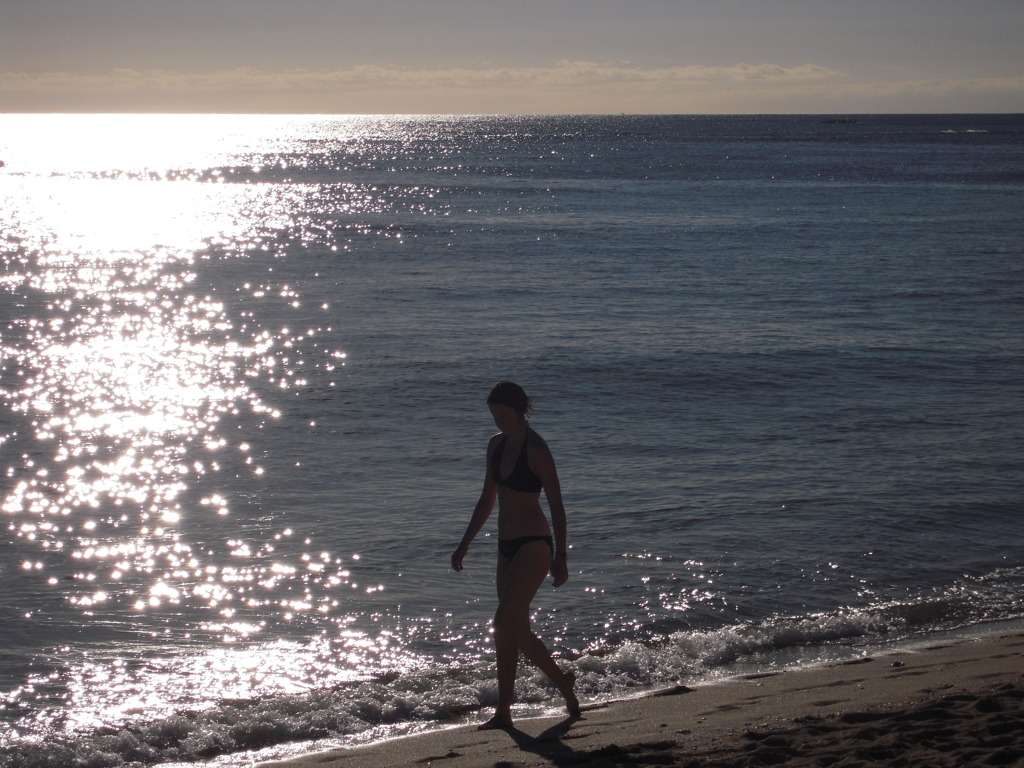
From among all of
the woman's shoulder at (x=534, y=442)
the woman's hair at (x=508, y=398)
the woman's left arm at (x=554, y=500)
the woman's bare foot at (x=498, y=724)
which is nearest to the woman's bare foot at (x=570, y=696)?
the woman's bare foot at (x=498, y=724)

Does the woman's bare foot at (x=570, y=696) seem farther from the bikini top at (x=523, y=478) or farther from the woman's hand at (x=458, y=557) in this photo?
the bikini top at (x=523, y=478)

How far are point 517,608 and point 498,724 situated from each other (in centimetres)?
75

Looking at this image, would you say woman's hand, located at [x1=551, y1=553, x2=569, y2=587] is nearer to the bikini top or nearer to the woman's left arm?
the woman's left arm

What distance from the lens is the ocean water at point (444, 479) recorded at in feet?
22.3

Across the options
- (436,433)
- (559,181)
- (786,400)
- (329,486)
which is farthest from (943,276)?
(559,181)

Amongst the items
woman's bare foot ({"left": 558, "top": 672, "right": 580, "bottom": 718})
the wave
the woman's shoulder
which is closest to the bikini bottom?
the woman's shoulder

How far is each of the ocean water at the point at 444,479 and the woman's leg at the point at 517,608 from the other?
797 millimetres

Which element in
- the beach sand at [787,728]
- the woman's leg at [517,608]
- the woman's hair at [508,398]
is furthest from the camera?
the woman's leg at [517,608]

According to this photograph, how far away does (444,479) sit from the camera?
441 inches

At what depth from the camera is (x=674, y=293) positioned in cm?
2608

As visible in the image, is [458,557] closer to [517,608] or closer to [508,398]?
[517,608]

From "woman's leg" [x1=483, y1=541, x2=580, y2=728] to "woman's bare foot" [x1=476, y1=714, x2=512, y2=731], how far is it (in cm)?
12

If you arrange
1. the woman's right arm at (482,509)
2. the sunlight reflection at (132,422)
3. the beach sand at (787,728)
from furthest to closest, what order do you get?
the sunlight reflection at (132,422)
the woman's right arm at (482,509)
the beach sand at (787,728)

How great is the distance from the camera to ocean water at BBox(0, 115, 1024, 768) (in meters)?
6.80
